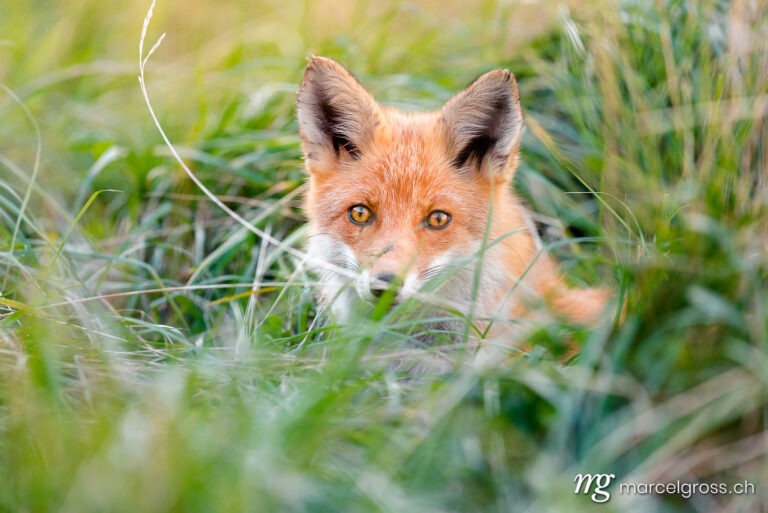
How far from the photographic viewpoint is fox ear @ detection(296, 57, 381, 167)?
302 cm

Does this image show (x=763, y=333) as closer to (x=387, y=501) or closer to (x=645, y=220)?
(x=645, y=220)

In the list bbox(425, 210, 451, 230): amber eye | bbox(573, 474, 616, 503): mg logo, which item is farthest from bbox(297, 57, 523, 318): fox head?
bbox(573, 474, 616, 503): mg logo

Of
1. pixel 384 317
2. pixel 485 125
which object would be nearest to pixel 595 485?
pixel 384 317

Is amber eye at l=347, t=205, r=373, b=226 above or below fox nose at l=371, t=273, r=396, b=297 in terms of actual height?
above

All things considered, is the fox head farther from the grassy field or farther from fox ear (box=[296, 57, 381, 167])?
the grassy field

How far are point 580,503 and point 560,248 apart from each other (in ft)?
7.55

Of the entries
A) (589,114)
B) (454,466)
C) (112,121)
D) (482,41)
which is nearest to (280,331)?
(454,466)

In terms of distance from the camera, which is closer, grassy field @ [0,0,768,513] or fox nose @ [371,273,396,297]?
grassy field @ [0,0,768,513]

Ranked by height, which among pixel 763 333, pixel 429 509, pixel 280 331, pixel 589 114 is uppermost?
pixel 589 114

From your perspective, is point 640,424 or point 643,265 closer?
point 640,424

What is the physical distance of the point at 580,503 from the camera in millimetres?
1655

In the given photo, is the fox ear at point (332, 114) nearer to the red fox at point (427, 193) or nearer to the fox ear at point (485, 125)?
the red fox at point (427, 193)

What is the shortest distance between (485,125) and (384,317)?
3.92ft

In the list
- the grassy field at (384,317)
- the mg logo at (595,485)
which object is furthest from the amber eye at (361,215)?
the mg logo at (595,485)
